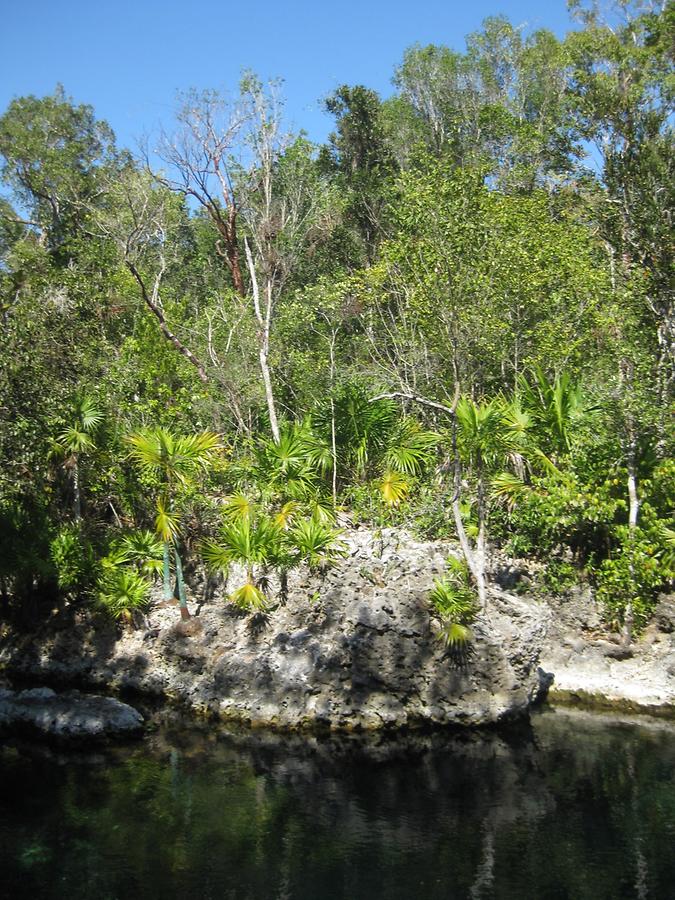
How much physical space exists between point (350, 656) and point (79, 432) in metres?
7.75

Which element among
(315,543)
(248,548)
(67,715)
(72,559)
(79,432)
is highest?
(79,432)

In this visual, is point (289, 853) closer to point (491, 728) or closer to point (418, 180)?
point (491, 728)

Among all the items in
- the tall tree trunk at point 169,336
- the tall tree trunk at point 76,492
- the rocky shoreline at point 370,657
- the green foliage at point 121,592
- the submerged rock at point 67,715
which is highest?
the tall tree trunk at point 169,336

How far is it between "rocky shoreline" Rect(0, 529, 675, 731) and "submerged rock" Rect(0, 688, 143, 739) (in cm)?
163

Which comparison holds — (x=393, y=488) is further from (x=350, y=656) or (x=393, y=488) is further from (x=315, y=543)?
(x=350, y=656)

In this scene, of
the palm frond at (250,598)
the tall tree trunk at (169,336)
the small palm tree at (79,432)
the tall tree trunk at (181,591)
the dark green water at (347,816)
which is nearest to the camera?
the dark green water at (347,816)

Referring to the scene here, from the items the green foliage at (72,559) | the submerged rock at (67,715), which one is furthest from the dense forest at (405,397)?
the submerged rock at (67,715)

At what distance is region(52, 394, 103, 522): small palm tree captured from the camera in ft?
58.5

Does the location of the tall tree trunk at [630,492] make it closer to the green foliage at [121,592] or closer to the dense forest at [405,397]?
the dense forest at [405,397]

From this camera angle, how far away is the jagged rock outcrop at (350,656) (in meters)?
15.3

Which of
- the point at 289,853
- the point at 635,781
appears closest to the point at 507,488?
the point at 635,781

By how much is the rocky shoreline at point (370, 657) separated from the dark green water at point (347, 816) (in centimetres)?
73

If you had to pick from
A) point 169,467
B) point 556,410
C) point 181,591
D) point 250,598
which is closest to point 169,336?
point 169,467

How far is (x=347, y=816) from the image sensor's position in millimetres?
11797
